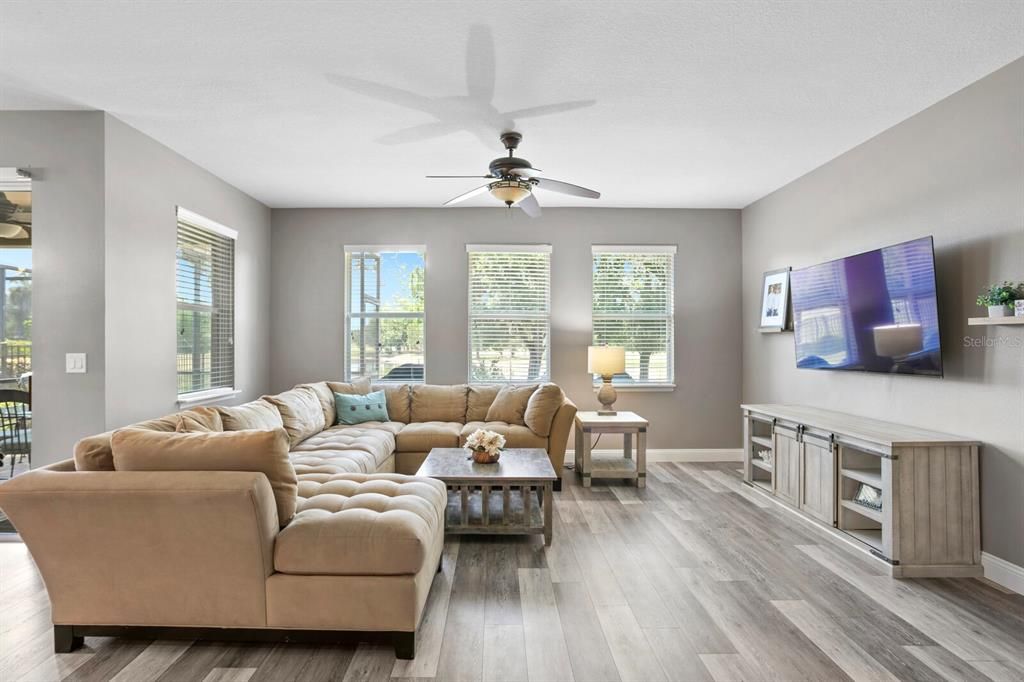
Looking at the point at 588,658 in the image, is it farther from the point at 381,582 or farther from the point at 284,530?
the point at 284,530

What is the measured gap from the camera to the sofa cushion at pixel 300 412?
13.9 ft

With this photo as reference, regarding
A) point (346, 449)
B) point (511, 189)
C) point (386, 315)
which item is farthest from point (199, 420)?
point (386, 315)

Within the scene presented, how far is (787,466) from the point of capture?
4.14m

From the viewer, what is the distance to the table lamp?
534cm

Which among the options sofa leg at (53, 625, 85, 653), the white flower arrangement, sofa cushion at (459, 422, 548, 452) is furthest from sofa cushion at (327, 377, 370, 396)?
sofa leg at (53, 625, 85, 653)

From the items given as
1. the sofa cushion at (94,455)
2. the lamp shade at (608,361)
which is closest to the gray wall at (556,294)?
the lamp shade at (608,361)

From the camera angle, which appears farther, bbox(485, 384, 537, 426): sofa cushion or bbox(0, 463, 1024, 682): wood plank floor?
bbox(485, 384, 537, 426): sofa cushion

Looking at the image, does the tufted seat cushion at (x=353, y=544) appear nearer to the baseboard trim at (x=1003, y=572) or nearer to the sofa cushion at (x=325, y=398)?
the sofa cushion at (x=325, y=398)

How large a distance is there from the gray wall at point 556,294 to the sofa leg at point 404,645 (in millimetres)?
Result: 3824

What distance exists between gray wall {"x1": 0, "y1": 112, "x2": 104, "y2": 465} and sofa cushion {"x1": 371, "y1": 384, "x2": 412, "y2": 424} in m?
2.45

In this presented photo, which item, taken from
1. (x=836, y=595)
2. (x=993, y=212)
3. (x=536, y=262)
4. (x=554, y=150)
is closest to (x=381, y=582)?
(x=836, y=595)

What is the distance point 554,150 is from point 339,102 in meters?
1.58

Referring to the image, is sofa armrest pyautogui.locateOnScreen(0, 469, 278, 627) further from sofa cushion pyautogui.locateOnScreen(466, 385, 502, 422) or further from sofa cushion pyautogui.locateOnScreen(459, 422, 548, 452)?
sofa cushion pyautogui.locateOnScreen(466, 385, 502, 422)

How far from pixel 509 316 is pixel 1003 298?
4035 mm
